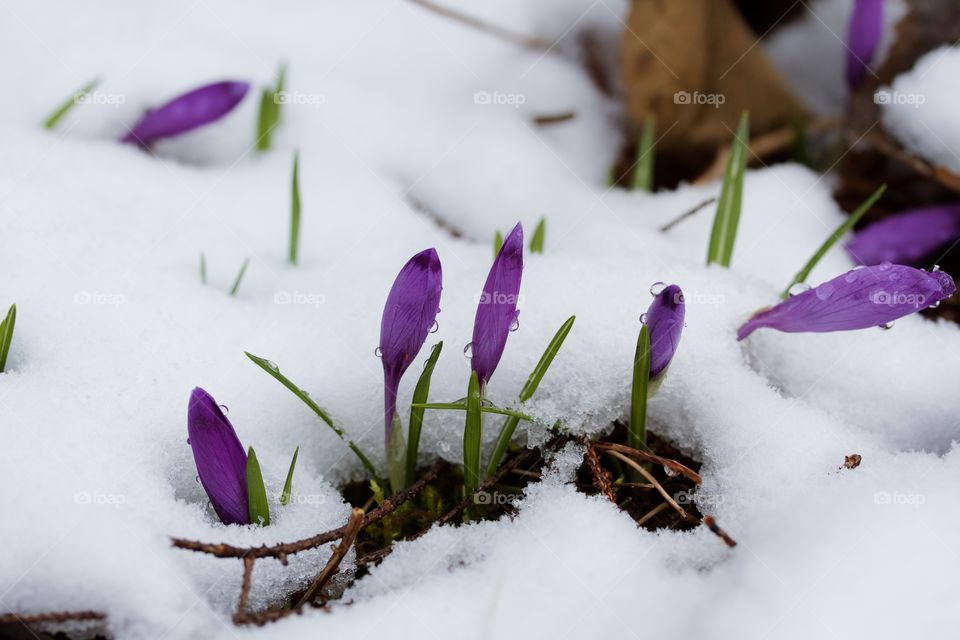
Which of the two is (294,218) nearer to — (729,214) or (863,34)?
(729,214)

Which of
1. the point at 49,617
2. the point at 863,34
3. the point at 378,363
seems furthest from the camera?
the point at 863,34

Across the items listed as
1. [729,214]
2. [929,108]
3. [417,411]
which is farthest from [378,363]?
[929,108]

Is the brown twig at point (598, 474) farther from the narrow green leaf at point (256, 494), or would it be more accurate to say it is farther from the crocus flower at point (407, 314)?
the narrow green leaf at point (256, 494)

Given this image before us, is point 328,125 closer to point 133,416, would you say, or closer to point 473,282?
point 473,282

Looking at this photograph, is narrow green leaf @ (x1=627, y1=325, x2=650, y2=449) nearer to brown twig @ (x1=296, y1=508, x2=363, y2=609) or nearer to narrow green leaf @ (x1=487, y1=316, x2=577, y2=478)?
narrow green leaf @ (x1=487, y1=316, x2=577, y2=478)

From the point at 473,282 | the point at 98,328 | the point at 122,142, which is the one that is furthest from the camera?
the point at 122,142

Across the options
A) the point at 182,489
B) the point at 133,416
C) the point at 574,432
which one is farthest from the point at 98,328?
the point at 574,432

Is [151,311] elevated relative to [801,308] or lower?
lower

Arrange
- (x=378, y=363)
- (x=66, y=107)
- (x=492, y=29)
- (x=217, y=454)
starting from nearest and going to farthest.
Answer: (x=217, y=454) → (x=378, y=363) → (x=66, y=107) → (x=492, y=29)
